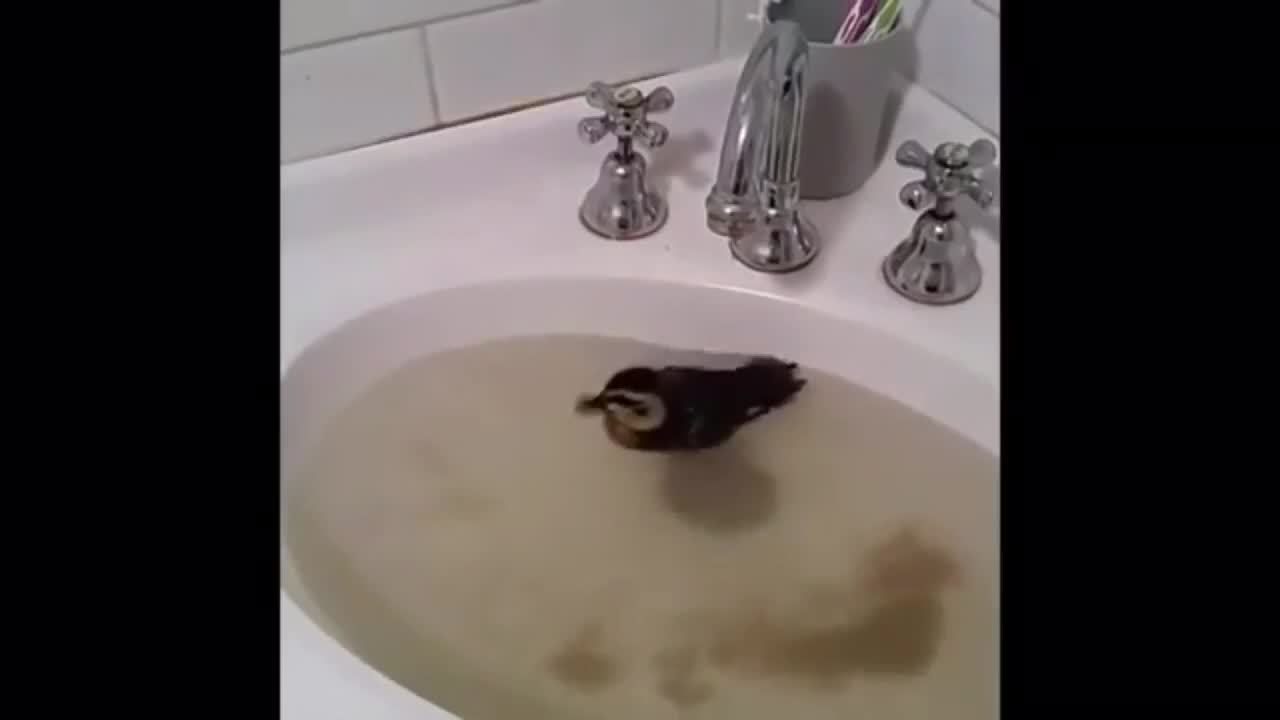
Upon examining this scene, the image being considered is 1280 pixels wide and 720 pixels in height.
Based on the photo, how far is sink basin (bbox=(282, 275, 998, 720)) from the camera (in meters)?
0.64

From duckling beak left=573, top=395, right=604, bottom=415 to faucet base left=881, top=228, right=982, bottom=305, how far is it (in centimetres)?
20

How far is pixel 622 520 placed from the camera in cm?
72

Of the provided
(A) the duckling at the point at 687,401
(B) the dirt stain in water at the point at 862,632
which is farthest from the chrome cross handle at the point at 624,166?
(B) the dirt stain in water at the point at 862,632

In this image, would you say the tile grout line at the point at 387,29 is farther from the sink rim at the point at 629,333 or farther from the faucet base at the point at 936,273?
the faucet base at the point at 936,273

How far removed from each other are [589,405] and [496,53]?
0.24m

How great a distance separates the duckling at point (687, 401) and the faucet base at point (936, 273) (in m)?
0.09

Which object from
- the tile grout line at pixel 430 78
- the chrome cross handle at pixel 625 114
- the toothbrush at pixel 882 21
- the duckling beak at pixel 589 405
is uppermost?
the toothbrush at pixel 882 21

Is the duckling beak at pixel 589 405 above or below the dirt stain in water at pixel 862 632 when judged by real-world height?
above

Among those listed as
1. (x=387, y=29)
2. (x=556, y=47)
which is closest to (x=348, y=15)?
(x=387, y=29)

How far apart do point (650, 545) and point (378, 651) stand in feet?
0.52

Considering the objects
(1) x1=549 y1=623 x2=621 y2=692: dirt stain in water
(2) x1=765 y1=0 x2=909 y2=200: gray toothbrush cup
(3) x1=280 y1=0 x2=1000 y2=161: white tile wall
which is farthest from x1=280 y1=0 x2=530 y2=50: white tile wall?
(1) x1=549 y1=623 x2=621 y2=692: dirt stain in water

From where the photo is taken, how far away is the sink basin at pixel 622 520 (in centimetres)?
64

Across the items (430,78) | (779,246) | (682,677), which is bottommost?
(682,677)

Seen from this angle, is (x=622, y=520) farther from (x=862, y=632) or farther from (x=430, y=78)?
(x=430, y=78)
